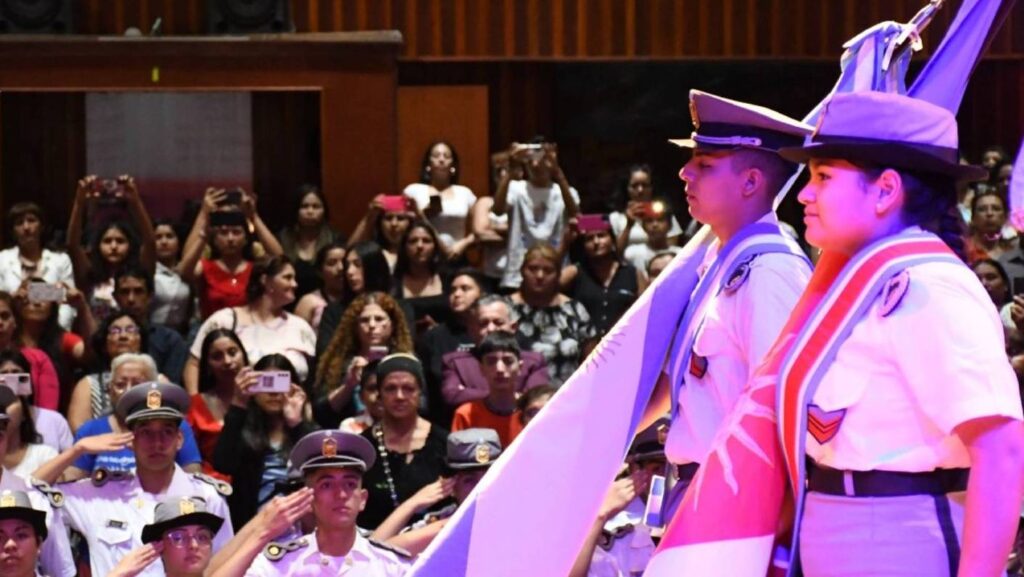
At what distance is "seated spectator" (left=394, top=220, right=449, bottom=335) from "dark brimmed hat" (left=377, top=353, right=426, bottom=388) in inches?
61.1

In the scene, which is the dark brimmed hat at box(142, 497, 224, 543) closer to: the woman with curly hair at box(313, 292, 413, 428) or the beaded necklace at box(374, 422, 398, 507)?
the beaded necklace at box(374, 422, 398, 507)

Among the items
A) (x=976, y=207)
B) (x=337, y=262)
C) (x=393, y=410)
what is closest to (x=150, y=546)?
(x=393, y=410)

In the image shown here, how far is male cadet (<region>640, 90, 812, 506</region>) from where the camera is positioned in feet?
11.7

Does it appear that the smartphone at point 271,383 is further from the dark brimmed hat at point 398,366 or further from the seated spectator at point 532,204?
the seated spectator at point 532,204

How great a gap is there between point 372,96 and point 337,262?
2.33 metres

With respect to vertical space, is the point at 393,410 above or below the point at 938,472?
below

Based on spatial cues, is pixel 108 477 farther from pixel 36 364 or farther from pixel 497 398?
pixel 497 398

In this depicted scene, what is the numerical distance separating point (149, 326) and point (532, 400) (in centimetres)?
202

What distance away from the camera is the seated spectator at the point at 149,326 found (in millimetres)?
7824

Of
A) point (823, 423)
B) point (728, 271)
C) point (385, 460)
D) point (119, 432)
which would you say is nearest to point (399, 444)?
point (385, 460)

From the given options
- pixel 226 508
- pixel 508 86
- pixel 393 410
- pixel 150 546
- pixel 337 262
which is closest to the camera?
pixel 150 546

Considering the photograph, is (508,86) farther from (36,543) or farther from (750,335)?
(750,335)

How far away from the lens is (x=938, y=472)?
2.89m

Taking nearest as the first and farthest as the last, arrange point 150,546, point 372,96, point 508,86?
point 150,546, point 372,96, point 508,86
